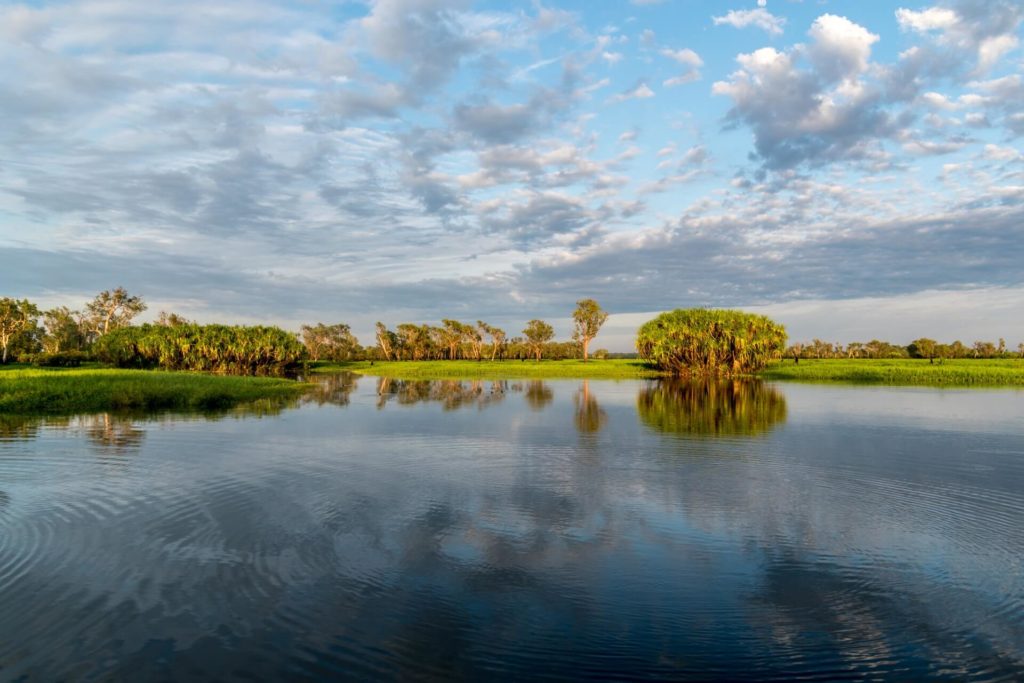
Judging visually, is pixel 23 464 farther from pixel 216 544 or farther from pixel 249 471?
pixel 216 544

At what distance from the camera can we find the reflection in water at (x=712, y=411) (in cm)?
3130

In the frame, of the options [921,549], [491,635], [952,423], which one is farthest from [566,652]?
[952,423]

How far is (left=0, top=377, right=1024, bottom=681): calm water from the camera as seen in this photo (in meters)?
8.21

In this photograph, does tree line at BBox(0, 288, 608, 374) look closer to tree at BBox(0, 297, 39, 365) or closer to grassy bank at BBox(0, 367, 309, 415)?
tree at BBox(0, 297, 39, 365)

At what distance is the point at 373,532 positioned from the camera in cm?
1342

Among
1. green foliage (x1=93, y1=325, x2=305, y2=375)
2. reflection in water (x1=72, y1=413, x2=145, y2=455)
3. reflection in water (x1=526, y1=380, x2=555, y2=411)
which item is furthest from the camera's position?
green foliage (x1=93, y1=325, x2=305, y2=375)

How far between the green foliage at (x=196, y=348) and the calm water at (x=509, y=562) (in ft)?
246

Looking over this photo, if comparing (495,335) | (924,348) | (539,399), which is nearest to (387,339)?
(495,335)

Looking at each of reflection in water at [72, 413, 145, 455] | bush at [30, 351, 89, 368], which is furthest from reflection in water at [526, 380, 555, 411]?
bush at [30, 351, 89, 368]

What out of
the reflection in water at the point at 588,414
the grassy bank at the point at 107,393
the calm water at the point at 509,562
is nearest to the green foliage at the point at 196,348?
the grassy bank at the point at 107,393

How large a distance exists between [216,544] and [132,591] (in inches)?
96.4

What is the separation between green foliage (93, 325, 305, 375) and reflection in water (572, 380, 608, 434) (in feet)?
212

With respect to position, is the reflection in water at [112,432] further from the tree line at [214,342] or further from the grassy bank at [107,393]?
the tree line at [214,342]

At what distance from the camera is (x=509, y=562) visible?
1159cm
